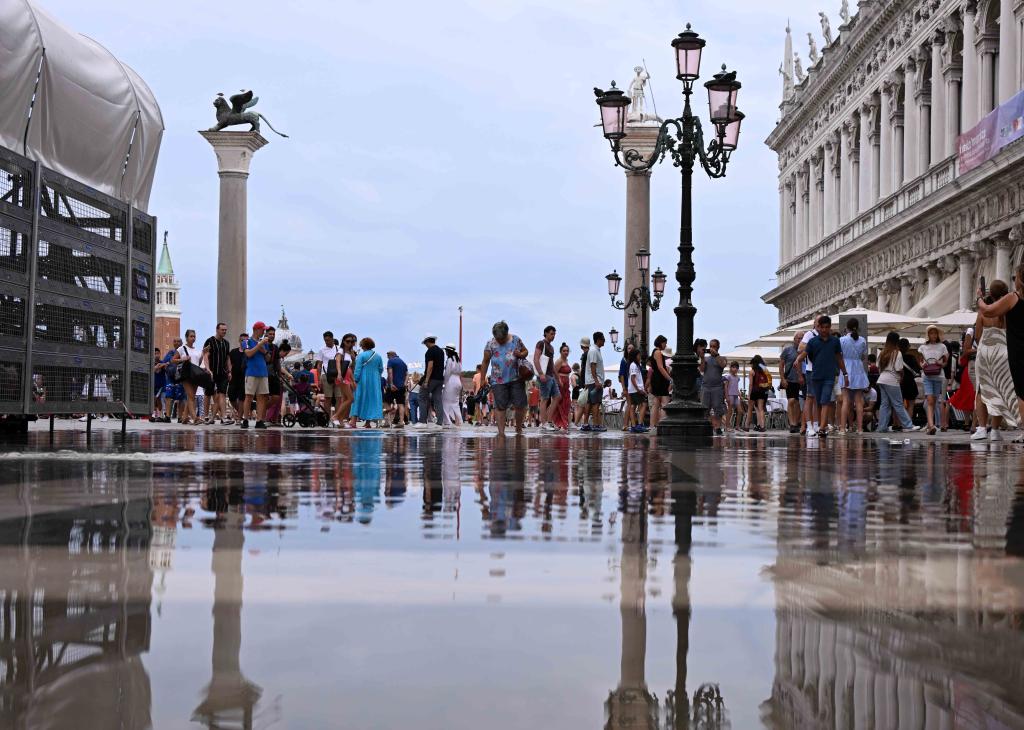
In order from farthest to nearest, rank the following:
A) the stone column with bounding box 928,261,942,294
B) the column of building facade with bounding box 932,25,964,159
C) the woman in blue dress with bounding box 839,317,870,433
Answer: the stone column with bounding box 928,261,942,294 → the column of building facade with bounding box 932,25,964,159 → the woman in blue dress with bounding box 839,317,870,433

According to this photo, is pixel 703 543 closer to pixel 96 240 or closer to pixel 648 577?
pixel 648 577

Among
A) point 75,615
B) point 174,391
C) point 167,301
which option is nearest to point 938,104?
point 174,391

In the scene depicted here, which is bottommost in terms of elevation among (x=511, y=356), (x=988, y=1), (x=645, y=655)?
(x=645, y=655)

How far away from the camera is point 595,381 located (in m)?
22.8

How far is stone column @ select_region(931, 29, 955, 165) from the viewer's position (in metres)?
44.1

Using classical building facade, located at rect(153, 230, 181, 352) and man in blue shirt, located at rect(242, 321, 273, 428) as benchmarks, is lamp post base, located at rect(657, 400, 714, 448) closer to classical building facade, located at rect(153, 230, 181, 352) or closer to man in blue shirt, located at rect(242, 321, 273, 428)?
man in blue shirt, located at rect(242, 321, 273, 428)

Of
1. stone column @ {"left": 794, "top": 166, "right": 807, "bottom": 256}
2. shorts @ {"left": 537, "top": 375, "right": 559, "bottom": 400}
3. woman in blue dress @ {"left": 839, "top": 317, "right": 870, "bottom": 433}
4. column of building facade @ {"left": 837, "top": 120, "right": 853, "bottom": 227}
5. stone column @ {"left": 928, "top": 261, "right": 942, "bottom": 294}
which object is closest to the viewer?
woman in blue dress @ {"left": 839, "top": 317, "right": 870, "bottom": 433}

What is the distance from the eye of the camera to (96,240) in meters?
11.7

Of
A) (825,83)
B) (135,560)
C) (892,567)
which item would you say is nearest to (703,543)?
(892,567)

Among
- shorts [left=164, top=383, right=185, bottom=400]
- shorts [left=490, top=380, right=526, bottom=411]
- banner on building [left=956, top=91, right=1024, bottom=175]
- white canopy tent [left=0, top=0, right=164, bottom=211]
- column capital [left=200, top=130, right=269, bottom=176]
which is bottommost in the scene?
shorts [left=490, top=380, right=526, bottom=411]

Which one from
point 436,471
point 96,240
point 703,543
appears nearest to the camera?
point 703,543

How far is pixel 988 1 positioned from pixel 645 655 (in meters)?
41.1

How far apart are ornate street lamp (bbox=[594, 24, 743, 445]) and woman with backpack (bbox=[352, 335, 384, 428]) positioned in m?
5.30

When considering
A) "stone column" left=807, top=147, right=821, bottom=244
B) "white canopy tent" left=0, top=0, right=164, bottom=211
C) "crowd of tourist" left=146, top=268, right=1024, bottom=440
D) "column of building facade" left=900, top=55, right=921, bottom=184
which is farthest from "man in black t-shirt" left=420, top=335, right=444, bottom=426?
"stone column" left=807, top=147, right=821, bottom=244
